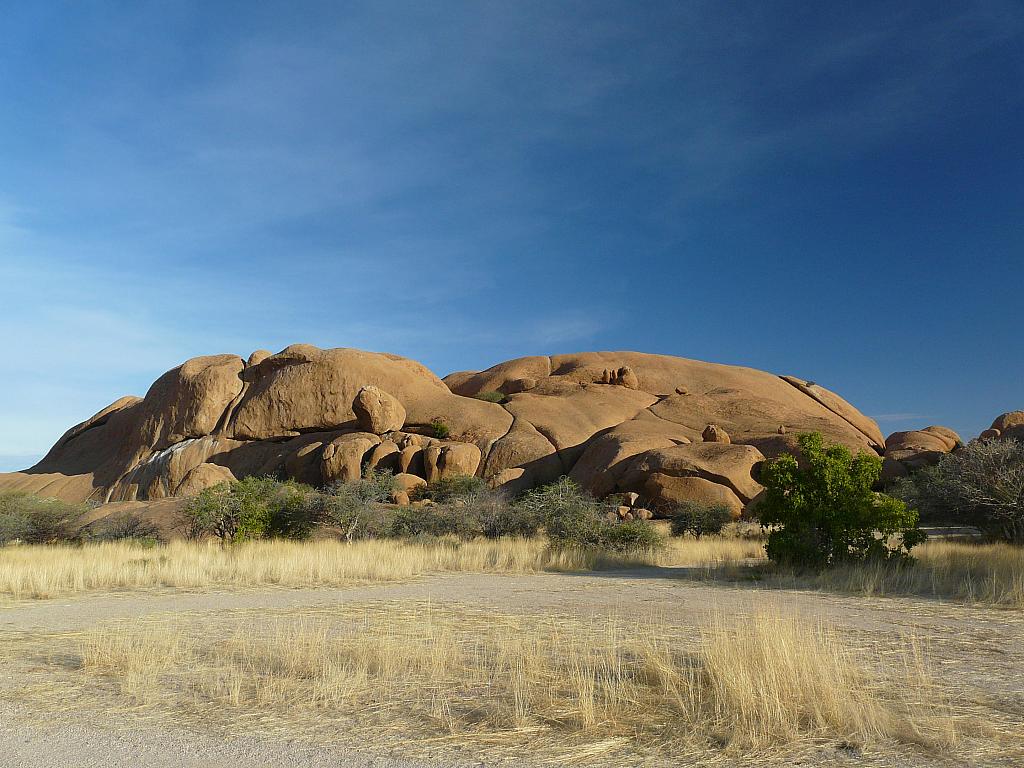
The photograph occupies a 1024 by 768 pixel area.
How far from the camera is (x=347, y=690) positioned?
6312mm

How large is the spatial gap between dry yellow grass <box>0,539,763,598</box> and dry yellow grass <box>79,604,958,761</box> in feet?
23.9

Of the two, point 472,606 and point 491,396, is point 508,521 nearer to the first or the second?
point 472,606

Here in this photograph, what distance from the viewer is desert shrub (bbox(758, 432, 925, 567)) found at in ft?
52.4

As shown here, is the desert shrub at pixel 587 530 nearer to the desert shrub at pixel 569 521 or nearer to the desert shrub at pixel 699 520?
the desert shrub at pixel 569 521

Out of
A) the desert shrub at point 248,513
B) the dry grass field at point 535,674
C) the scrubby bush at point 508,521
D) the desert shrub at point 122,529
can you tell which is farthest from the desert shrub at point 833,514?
the desert shrub at point 122,529

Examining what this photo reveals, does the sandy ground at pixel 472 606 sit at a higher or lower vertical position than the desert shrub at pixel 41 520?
lower

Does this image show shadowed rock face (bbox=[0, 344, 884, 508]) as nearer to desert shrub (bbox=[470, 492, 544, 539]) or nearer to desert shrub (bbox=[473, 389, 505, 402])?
desert shrub (bbox=[473, 389, 505, 402])

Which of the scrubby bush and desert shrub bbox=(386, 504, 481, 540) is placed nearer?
the scrubby bush

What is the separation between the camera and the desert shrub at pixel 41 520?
85.6 feet

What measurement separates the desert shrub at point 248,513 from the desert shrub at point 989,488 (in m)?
19.0

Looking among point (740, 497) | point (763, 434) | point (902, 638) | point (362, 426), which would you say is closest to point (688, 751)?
point (902, 638)

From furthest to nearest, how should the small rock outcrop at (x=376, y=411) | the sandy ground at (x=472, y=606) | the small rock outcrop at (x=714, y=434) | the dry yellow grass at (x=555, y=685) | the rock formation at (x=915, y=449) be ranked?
the small rock outcrop at (x=376, y=411) → the small rock outcrop at (x=714, y=434) → the rock formation at (x=915, y=449) → the dry yellow grass at (x=555, y=685) → the sandy ground at (x=472, y=606)

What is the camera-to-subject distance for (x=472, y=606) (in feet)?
38.5

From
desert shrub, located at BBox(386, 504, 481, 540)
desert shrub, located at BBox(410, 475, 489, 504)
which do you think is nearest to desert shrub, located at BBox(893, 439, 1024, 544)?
desert shrub, located at BBox(386, 504, 481, 540)
